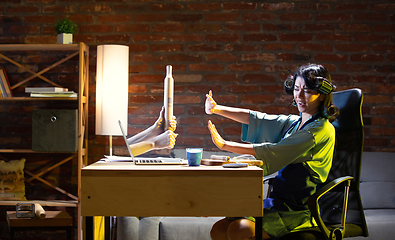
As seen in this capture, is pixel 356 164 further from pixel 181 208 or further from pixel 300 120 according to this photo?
pixel 181 208

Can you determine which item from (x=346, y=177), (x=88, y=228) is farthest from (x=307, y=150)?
(x=88, y=228)

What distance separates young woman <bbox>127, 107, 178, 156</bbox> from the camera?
1934mm

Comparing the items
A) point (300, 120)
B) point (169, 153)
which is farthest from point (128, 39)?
point (300, 120)

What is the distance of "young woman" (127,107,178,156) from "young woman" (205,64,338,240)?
0.91ft

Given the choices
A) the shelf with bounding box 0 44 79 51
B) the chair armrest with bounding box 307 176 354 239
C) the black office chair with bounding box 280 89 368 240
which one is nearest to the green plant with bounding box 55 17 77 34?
the shelf with bounding box 0 44 79 51

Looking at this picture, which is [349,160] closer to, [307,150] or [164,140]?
[307,150]

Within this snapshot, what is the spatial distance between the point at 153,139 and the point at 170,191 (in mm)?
472

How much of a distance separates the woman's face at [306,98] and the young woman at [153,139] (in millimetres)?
662

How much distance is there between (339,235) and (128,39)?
2.16m

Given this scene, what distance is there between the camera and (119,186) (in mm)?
1577

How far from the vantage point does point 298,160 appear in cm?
178

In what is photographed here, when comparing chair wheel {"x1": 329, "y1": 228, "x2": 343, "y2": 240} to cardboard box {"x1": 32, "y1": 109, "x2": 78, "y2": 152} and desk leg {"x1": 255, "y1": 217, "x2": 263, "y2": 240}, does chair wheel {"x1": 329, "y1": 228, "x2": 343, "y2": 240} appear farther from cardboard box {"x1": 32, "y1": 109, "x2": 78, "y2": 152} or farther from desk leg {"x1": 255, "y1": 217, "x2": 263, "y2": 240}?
cardboard box {"x1": 32, "y1": 109, "x2": 78, "y2": 152}

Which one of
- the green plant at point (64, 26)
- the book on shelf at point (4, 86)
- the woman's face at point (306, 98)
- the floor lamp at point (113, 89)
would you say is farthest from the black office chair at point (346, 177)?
the book on shelf at point (4, 86)

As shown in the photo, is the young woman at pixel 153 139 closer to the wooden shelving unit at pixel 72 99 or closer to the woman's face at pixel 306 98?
the woman's face at pixel 306 98
